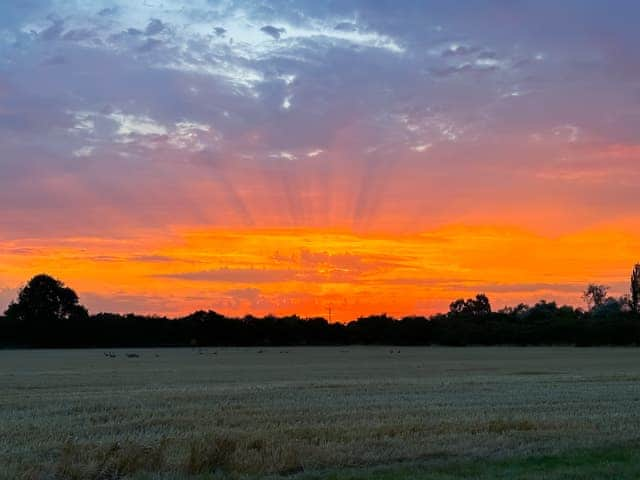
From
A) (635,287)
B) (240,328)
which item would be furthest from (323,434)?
(635,287)

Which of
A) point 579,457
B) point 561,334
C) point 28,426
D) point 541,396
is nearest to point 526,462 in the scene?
point 579,457

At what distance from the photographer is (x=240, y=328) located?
147000mm

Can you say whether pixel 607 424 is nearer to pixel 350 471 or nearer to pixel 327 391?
pixel 350 471

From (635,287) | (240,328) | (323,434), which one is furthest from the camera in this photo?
(635,287)

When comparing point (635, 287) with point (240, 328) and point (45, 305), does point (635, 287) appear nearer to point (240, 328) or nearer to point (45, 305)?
point (240, 328)

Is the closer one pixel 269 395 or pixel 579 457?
pixel 579 457

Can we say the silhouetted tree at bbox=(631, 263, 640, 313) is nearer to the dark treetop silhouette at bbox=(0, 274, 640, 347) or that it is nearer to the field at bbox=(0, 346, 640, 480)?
the dark treetop silhouette at bbox=(0, 274, 640, 347)

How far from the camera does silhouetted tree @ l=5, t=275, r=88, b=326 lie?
5915 inches

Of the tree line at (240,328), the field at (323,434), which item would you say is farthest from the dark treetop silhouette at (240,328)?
the field at (323,434)

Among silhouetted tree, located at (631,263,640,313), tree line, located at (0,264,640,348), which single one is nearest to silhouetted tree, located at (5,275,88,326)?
tree line, located at (0,264,640,348)

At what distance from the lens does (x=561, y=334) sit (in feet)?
429

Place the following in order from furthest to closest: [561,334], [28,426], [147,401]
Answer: [561,334], [147,401], [28,426]

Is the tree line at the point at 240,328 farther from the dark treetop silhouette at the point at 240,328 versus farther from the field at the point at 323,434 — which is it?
the field at the point at 323,434

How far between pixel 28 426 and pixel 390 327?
432 feet
